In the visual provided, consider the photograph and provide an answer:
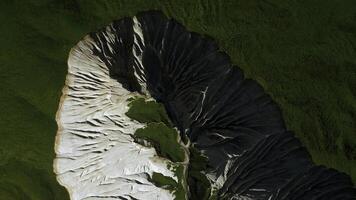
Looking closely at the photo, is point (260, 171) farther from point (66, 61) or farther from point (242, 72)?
point (66, 61)

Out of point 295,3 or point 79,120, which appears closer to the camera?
point 295,3

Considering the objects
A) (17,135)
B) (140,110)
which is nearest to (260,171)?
(140,110)

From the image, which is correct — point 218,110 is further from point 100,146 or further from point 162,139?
point 100,146

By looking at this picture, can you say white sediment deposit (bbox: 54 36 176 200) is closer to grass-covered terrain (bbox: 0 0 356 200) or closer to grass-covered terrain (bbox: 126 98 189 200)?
grass-covered terrain (bbox: 126 98 189 200)

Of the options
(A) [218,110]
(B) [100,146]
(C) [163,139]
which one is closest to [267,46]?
(A) [218,110]

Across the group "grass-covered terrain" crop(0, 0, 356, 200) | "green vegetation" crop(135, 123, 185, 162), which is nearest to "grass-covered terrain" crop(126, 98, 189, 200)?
"green vegetation" crop(135, 123, 185, 162)
